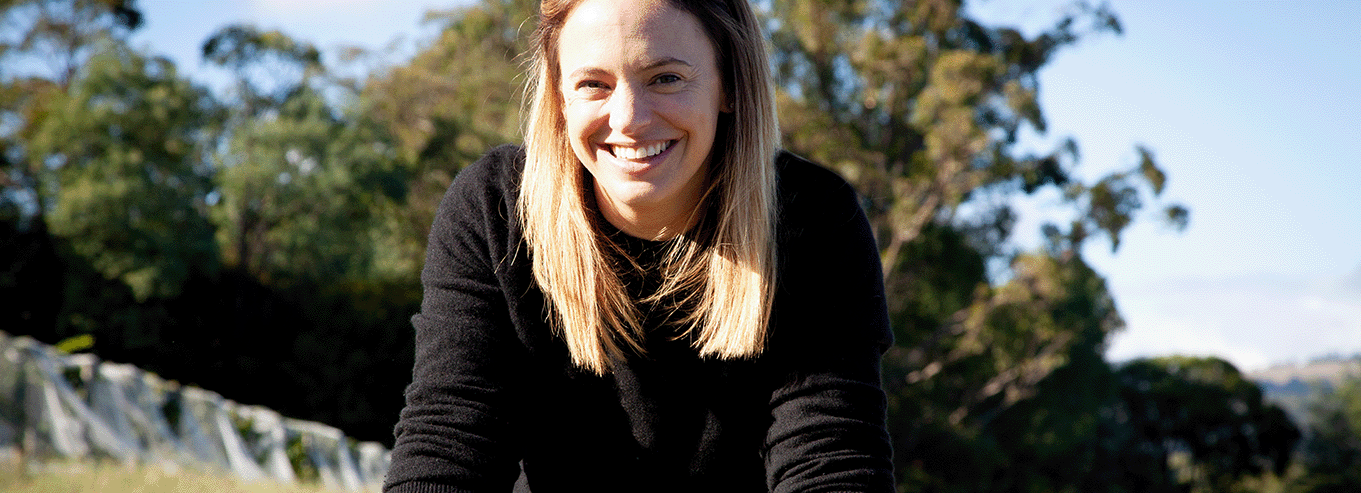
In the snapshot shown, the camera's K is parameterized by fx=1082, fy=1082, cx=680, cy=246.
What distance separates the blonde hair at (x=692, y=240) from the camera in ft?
6.39

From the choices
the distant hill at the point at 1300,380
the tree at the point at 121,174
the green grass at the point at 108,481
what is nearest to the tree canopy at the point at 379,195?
the tree at the point at 121,174

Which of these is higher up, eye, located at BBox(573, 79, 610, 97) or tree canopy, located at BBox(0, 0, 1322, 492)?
tree canopy, located at BBox(0, 0, 1322, 492)

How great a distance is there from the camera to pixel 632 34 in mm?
1801

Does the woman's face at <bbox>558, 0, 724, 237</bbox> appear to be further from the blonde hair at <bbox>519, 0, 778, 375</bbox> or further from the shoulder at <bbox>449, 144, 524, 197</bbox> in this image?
the shoulder at <bbox>449, 144, 524, 197</bbox>

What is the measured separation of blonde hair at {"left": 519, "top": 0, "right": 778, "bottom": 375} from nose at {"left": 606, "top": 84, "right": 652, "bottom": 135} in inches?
7.3

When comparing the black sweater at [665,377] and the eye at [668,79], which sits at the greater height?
the eye at [668,79]

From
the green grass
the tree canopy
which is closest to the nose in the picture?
the green grass

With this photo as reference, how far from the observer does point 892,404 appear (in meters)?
19.2

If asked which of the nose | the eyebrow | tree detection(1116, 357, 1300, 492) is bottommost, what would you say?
the nose

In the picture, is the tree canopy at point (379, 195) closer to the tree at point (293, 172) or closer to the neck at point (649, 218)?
the tree at point (293, 172)

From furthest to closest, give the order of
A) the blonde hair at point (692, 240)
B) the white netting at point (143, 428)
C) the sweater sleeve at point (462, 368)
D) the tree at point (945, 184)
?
the tree at point (945, 184) → the white netting at point (143, 428) → the blonde hair at point (692, 240) → the sweater sleeve at point (462, 368)

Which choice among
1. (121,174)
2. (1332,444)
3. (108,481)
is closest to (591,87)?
(108,481)

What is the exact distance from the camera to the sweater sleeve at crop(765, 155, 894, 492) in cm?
185

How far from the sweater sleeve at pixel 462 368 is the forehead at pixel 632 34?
14.1 inches
